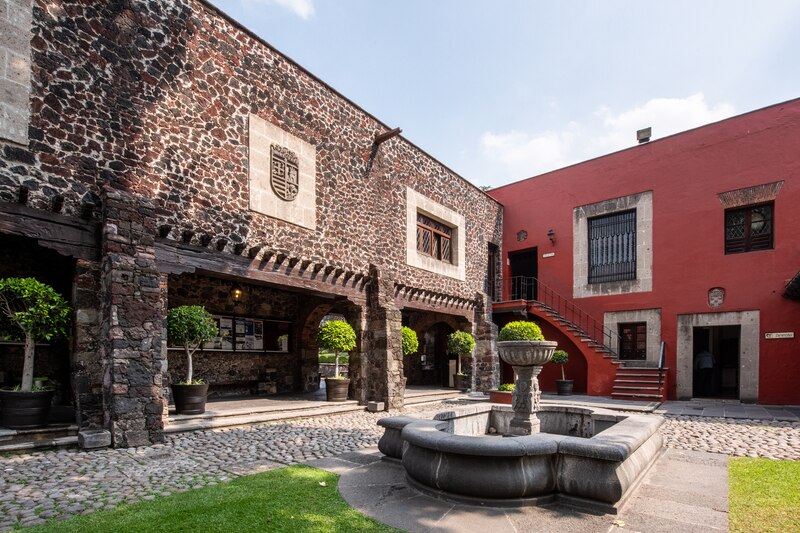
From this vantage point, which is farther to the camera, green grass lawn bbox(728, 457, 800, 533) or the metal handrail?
the metal handrail

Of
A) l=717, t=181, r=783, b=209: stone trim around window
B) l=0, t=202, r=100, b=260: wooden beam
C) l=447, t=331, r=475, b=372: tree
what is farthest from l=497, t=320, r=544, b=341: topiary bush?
l=0, t=202, r=100, b=260: wooden beam

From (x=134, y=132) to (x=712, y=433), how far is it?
34.3ft

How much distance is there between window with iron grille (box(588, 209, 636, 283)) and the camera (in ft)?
45.9

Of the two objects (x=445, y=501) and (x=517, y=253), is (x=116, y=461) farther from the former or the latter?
(x=517, y=253)

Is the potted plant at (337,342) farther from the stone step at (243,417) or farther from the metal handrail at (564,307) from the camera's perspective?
the metal handrail at (564,307)

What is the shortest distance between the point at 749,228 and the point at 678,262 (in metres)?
1.84

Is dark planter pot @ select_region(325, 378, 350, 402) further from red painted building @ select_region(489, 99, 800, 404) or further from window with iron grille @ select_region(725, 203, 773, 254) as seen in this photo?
window with iron grille @ select_region(725, 203, 773, 254)

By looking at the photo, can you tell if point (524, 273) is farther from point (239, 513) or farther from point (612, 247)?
point (239, 513)

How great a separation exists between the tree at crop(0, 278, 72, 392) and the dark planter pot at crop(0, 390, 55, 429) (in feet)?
0.46

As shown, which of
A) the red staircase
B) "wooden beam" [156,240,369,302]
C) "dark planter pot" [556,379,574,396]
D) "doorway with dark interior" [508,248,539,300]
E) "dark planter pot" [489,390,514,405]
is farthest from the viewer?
"doorway with dark interior" [508,248,539,300]

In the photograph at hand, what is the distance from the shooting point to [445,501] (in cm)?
398

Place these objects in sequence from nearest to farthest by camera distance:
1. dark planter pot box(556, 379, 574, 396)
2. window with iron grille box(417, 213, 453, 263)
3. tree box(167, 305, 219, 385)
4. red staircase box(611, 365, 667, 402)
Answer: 1. tree box(167, 305, 219, 385)
2. red staircase box(611, 365, 667, 402)
3. window with iron grille box(417, 213, 453, 263)
4. dark planter pot box(556, 379, 574, 396)

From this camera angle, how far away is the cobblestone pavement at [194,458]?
4.10m

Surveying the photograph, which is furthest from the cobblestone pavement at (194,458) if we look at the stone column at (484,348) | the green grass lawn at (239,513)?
the stone column at (484,348)
